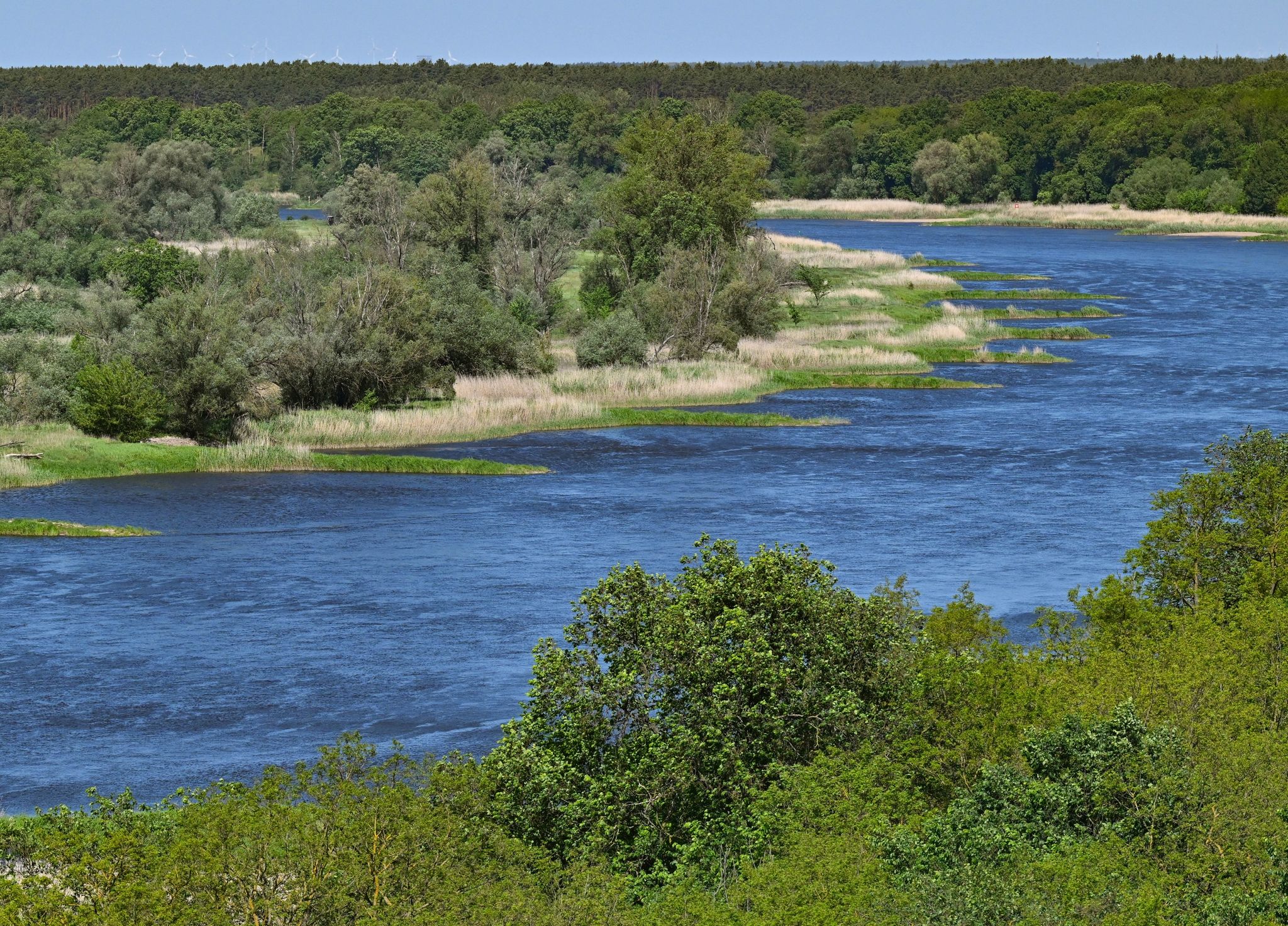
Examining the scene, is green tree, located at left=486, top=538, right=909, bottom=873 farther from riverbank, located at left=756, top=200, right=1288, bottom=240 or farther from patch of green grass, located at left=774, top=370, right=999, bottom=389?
riverbank, located at left=756, top=200, right=1288, bottom=240

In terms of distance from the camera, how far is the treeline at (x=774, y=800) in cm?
1472

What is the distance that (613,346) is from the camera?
73.1 meters

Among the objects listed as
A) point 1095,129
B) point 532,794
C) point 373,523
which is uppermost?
point 1095,129

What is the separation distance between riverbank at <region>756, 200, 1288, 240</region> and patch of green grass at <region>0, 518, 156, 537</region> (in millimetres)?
128689

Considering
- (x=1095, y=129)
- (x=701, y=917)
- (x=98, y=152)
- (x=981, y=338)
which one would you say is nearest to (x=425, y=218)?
(x=981, y=338)

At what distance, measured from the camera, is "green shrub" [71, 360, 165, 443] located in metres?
56.2

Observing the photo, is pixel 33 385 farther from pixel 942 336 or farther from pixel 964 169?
pixel 964 169

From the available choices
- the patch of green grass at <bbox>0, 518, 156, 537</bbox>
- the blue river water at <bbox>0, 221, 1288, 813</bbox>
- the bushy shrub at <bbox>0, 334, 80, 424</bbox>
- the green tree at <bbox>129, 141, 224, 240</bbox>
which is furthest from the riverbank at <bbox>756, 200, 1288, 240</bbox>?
the patch of green grass at <bbox>0, 518, 156, 537</bbox>

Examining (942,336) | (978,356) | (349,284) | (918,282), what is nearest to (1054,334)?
(942,336)

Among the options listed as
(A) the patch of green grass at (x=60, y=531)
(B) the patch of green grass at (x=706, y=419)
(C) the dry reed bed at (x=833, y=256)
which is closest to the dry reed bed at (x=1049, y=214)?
(C) the dry reed bed at (x=833, y=256)

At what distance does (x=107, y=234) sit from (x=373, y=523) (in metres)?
66.5

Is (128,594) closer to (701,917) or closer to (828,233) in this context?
(701,917)

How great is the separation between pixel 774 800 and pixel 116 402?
43.5 m

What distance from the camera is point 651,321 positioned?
7831cm
